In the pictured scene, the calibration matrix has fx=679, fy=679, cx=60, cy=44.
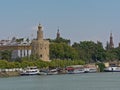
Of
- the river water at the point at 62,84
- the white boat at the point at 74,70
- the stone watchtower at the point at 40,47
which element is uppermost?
the stone watchtower at the point at 40,47

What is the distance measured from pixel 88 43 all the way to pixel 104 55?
638 cm

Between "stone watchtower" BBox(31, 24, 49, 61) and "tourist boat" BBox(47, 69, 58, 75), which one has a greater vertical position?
"stone watchtower" BBox(31, 24, 49, 61)

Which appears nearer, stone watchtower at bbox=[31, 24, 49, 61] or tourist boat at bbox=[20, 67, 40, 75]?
tourist boat at bbox=[20, 67, 40, 75]

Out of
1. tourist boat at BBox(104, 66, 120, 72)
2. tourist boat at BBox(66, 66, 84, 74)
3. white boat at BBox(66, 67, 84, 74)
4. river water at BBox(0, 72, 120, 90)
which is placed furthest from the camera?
tourist boat at BBox(104, 66, 120, 72)

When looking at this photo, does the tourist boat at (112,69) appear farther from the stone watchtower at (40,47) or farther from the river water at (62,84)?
the river water at (62,84)

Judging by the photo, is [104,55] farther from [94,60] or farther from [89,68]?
[89,68]

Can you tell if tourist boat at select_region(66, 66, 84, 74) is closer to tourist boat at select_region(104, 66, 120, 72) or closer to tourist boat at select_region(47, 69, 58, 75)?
tourist boat at select_region(47, 69, 58, 75)

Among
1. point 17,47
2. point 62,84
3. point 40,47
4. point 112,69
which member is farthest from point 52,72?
point 62,84

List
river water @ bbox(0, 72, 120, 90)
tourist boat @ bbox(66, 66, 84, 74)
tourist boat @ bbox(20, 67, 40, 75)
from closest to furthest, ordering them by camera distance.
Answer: river water @ bbox(0, 72, 120, 90) < tourist boat @ bbox(20, 67, 40, 75) < tourist boat @ bbox(66, 66, 84, 74)

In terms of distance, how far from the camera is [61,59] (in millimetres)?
123812

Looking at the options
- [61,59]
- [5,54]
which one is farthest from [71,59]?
[5,54]

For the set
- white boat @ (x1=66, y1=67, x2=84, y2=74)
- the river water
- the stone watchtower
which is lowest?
the river water

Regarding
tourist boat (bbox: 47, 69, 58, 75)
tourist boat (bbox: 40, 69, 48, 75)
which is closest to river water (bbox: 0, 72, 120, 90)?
tourist boat (bbox: 40, 69, 48, 75)

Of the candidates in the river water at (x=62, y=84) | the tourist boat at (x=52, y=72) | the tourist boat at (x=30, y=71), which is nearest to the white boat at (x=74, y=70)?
the tourist boat at (x=52, y=72)
